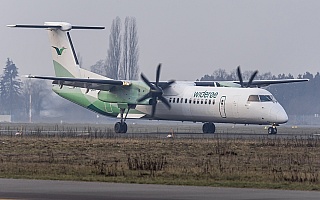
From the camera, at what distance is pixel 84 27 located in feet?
201

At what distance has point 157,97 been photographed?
187 ft

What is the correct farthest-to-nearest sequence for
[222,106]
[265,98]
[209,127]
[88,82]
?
A: [209,127], [88,82], [222,106], [265,98]

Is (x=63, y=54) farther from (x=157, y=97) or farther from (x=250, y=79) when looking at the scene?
(x=250, y=79)

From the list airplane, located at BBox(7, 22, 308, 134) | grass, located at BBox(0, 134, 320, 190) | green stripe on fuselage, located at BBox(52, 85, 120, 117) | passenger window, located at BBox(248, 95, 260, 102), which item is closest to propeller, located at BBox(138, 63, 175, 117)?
airplane, located at BBox(7, 22, 308, 134)

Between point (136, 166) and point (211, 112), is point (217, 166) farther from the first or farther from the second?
point (211, 112)

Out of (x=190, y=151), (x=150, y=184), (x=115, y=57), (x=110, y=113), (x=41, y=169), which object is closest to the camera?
(x=150, y=184)

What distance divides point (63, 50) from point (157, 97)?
865 cm

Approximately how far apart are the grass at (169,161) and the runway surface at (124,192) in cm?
161

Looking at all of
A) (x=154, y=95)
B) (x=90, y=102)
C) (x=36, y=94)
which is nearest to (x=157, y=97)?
(x=154, y=95)

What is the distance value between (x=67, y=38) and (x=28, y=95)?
62325mm

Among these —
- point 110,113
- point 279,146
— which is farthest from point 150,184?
point 110,113

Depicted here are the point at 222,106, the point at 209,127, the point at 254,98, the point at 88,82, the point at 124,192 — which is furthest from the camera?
the point at 209,127

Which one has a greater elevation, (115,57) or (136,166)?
(115,57)

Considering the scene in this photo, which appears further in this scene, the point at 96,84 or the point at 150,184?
the point at 96,84
